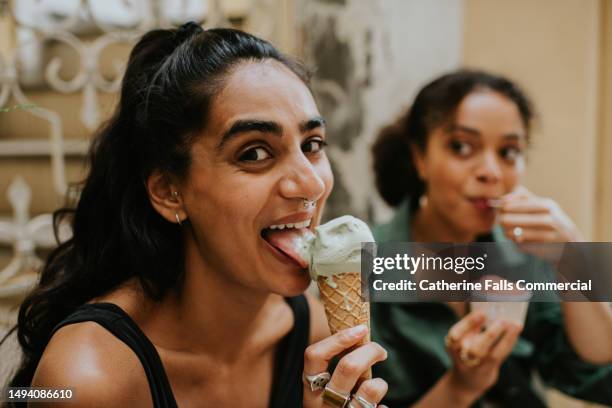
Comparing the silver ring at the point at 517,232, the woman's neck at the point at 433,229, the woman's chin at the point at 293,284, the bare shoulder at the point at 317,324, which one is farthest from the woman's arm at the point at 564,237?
the woman's chin at the point at 293,284

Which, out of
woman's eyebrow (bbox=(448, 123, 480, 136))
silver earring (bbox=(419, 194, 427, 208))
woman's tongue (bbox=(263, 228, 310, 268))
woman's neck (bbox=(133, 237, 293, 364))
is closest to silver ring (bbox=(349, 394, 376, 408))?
woman's tongue (bbox=(263, 228, 310, 268))

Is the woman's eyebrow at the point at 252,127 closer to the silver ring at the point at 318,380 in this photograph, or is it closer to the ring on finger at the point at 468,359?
the silver ring at the point at 318,380

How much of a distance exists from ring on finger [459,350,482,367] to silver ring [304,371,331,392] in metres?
0.47

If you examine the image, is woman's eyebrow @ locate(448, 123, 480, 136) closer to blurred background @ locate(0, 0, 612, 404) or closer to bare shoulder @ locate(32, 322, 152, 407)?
blurred background @ locate(0, 0, 612, 404)

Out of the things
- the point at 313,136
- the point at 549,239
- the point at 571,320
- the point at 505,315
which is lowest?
the point at 571,320

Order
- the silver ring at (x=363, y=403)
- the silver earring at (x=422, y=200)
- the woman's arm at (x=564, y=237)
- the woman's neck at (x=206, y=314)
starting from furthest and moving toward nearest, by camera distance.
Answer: the silver earring at (x=422, y=200)
the woman's arm at (x=564, y=237)
the woman's neck at (x=206, y=314)
the silver ring at (x=363, y=403)

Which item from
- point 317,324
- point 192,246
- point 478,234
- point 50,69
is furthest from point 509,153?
point 50,69

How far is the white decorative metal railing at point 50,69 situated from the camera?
1.69 m

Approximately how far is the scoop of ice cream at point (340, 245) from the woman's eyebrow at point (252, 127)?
0.20 metres

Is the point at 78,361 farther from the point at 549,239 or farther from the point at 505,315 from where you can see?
the point at 549,239

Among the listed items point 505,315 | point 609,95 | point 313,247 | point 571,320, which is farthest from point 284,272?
point 609,95

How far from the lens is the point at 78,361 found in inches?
37.7

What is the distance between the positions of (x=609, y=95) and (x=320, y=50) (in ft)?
3.86

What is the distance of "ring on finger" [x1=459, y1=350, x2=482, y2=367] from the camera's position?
49.8 inches
